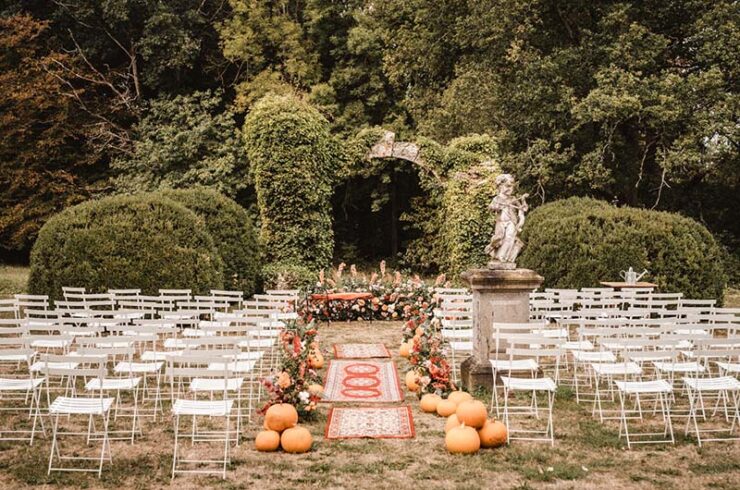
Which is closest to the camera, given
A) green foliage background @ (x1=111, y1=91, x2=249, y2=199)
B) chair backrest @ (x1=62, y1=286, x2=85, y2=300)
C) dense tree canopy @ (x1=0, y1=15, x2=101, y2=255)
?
chair backrest @ (x1=62, y1=286, x2=85, y2=300)

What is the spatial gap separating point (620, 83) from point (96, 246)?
14003 millimetres

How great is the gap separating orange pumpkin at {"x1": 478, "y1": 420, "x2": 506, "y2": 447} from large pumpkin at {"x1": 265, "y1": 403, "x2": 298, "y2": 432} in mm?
1781

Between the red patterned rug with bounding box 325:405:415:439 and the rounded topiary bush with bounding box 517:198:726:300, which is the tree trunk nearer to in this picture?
the rounded topiary bush with bounding box 517:198:726:300

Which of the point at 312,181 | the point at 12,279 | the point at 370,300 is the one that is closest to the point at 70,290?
the point at 370,300

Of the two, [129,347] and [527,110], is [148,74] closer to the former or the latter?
[527,110]

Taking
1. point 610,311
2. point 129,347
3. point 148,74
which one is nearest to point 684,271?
point 610,311

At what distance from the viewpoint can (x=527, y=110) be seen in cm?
2152

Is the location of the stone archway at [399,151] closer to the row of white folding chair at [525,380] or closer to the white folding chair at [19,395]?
the row of white folding chair at [525,380]

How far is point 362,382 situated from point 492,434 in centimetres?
322

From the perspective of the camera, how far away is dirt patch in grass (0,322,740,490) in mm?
5629

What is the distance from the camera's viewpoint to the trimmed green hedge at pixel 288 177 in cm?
1984

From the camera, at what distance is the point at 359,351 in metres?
11.6

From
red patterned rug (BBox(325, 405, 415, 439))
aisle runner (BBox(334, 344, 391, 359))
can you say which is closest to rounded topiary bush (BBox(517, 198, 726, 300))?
aisle runner (BBox(334, 344, 391, 359))

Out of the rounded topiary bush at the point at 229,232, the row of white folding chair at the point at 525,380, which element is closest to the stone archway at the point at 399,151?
the rounded topiary bush at the point at 229,232
